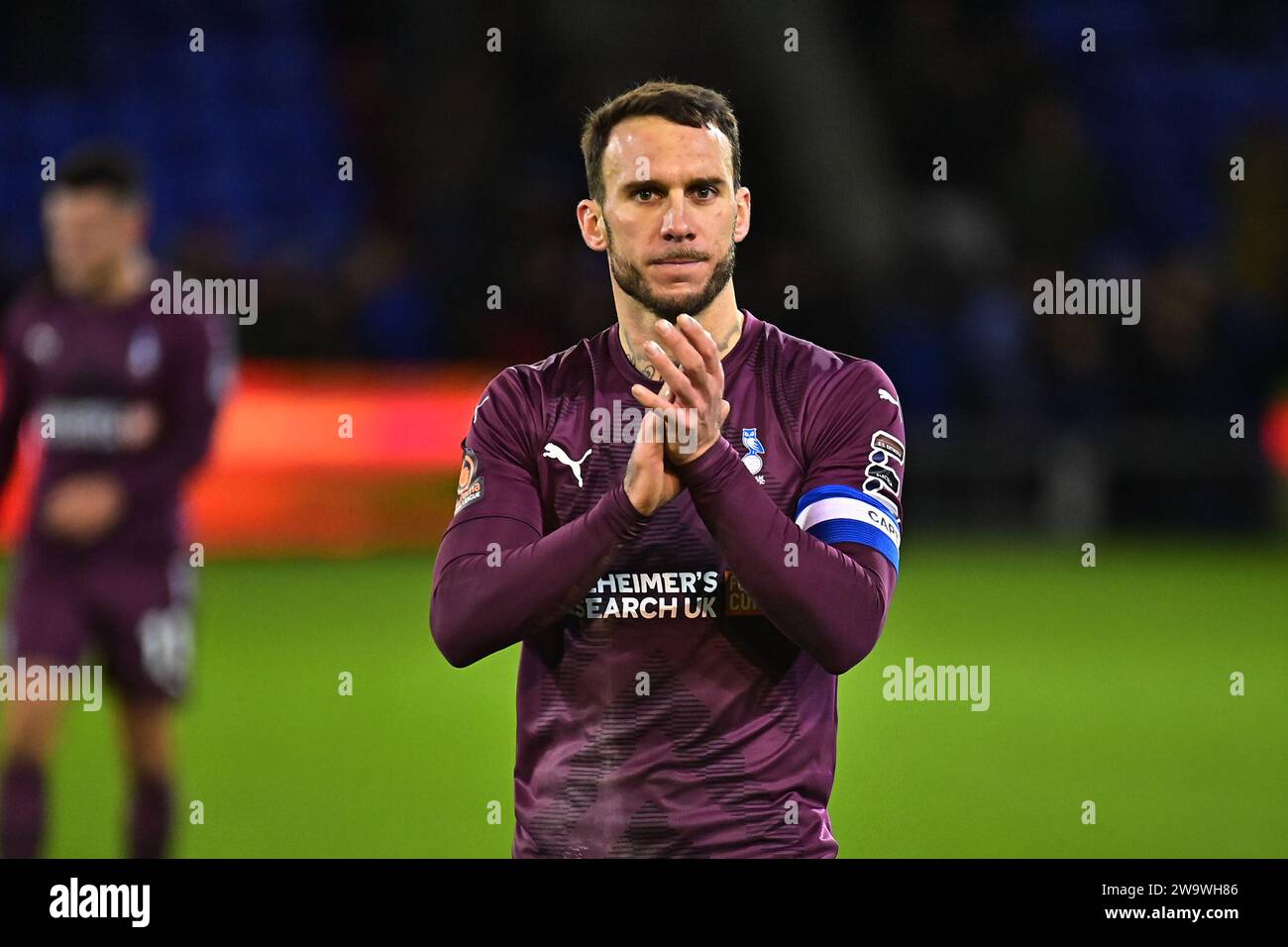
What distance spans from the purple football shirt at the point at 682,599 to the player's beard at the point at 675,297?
15cm

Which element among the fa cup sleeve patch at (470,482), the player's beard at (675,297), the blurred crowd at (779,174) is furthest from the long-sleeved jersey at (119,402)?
the blurred crowd at (779,174)

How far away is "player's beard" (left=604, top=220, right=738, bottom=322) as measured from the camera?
3.33 metres

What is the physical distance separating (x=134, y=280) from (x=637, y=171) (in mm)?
3481

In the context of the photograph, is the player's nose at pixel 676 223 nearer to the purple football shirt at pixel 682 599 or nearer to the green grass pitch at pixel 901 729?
the purple football shirt at pixel 682 599

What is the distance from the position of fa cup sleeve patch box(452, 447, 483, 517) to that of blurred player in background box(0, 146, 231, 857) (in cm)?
300

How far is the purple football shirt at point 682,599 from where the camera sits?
312 centimetres

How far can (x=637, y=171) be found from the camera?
10.9 ft

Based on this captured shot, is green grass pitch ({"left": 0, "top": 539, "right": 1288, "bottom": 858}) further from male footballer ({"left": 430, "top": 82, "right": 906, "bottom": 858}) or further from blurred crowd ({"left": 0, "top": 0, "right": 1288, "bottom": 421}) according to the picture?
male footballer ({"left": 430, "top": 82, "right": 906, "bottom": 858})

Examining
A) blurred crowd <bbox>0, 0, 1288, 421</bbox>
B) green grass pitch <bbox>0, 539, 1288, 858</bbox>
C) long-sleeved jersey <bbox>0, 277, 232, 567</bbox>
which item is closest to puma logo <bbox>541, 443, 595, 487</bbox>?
long-sleeved jersey <bbox>0, 277, 232, 567</bbox>

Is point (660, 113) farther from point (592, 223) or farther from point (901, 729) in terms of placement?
point (901, 729)

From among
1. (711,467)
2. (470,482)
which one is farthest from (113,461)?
(711,467)

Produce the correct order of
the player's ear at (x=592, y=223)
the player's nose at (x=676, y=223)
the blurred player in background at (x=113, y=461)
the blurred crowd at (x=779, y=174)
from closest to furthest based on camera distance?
the player's nose at (x=676, y=223), the player's ear at (x=592, y=223), the blurred player in background at (x=113, y=461), the blurred crowd at (x=779, y=174)
